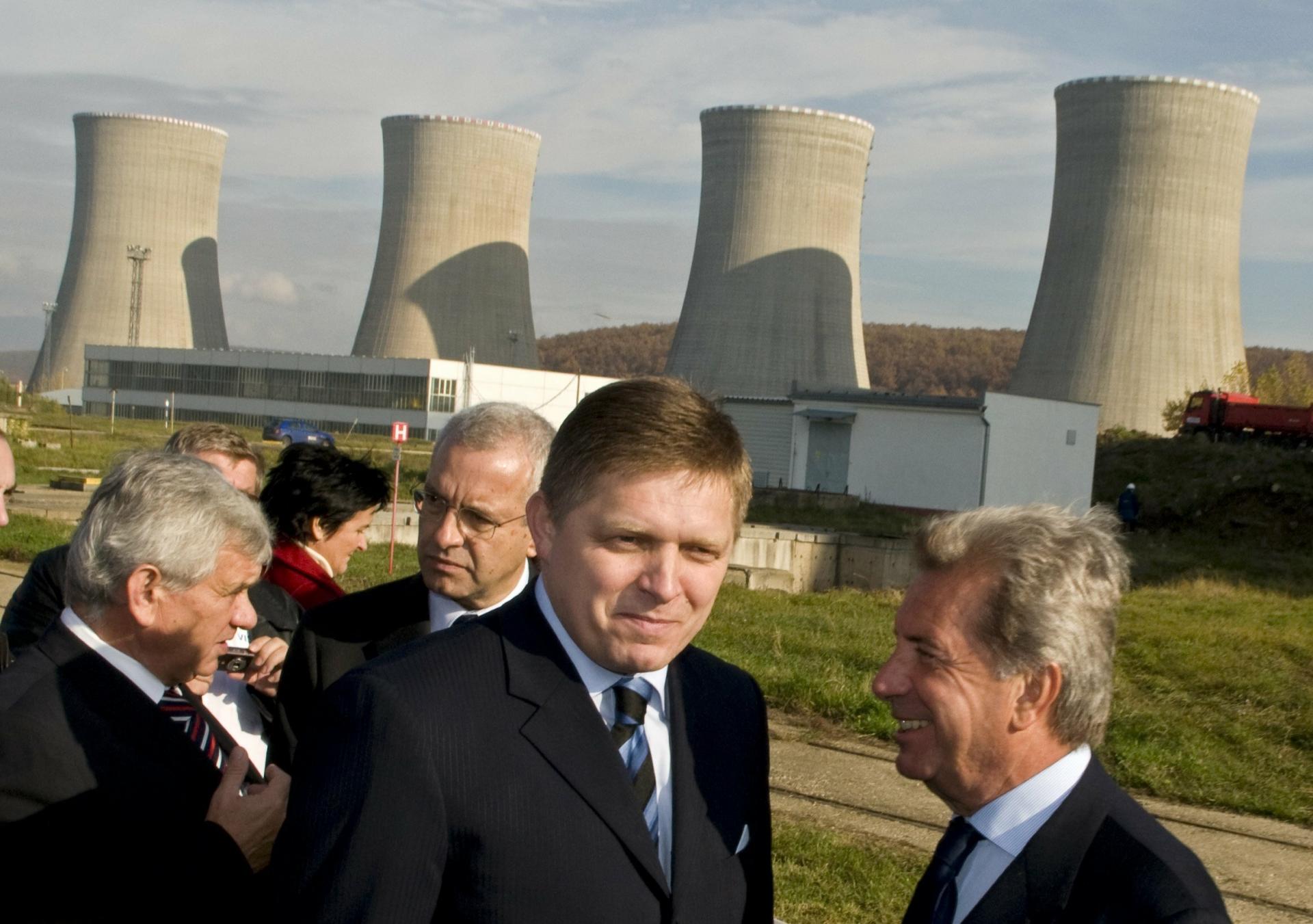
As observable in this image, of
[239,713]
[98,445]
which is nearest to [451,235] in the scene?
[98,445]

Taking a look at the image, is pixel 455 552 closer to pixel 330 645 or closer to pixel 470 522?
pixel 470 522

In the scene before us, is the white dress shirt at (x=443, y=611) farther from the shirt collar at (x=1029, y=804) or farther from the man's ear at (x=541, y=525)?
the shirt collar at (x=1029, y=804)

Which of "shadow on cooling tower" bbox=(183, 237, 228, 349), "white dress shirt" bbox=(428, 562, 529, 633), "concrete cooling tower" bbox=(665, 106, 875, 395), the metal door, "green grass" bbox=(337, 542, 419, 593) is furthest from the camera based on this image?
"shadow on cooling tower" bbox=(183, 237, 228, 349)

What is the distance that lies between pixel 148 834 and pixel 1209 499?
2748cm

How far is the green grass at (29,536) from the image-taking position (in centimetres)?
1096

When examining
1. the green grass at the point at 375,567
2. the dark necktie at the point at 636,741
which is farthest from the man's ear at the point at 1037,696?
the green grass at the point at 375,567

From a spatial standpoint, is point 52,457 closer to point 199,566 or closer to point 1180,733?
point 1180,733

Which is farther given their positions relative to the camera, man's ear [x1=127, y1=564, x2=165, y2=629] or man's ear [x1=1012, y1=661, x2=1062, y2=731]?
man's ear [x1=127, y1=564, x2=165, y2=629]

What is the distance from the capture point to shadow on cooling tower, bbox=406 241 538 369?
3428 cm

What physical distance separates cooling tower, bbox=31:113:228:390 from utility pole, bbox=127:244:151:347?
5 centimetres

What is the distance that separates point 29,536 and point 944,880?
11.8 meters

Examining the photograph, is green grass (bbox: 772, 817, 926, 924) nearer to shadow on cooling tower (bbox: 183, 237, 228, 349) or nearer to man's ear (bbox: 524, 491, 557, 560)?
man's ear (bbox: 524, 491, 557, 560)

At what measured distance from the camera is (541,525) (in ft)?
4.95

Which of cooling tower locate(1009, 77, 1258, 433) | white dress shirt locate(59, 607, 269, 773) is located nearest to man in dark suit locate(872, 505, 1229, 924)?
white dress shirt locate(59, 607, 269, 773)
